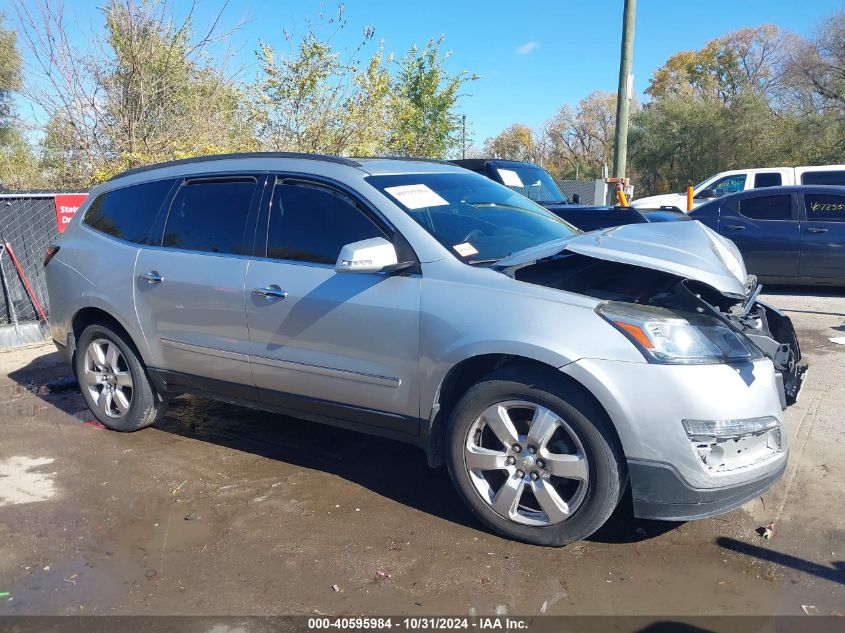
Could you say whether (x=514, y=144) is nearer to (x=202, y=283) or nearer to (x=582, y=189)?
(x=582, y=189)

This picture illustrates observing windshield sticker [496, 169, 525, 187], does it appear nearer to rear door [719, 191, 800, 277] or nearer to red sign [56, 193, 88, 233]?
rear door [719, 191, 800, 277]

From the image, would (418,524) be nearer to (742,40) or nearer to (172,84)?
(172,84)

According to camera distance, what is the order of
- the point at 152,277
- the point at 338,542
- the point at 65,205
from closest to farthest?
1. the point at 338,542
2. the point at 152,277
3. the point at 65,205

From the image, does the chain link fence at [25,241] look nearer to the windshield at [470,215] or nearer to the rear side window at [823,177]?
the windshield at [470,215]

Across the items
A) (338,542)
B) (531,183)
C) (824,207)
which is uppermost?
(531,183)

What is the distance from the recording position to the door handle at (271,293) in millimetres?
3924

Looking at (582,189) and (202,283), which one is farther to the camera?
(582,189)

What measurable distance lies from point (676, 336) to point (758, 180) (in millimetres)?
13844

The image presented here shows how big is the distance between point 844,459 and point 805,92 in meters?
34.8

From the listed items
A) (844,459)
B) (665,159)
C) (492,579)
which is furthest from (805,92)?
(492,579)

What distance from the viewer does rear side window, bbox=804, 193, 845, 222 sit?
9336 millimetres

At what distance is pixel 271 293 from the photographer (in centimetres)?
396

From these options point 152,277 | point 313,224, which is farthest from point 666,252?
point 152,277

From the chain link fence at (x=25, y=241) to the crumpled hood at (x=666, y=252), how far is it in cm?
653
